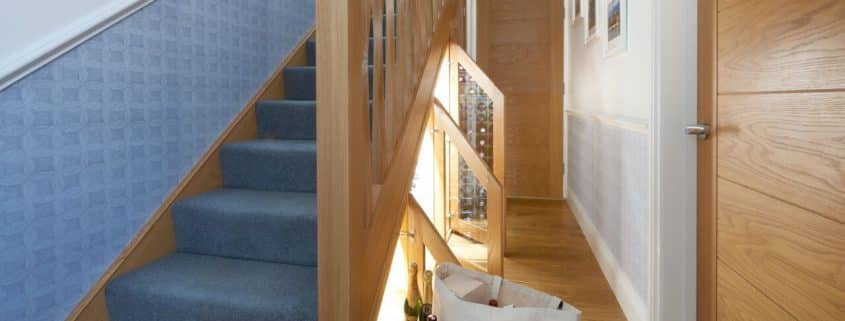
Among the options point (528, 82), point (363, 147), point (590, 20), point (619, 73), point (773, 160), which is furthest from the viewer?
point (528, 82)

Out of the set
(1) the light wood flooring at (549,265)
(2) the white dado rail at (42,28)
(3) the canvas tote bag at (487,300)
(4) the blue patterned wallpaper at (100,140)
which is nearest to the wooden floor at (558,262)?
(1) the light wood flooring at (549,265)

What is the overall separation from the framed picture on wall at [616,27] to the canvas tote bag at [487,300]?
4.47ft

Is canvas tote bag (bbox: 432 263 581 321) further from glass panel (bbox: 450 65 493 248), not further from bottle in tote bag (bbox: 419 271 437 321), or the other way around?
glass panel (bbox: 450 65 493 248)

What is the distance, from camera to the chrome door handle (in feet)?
5.31

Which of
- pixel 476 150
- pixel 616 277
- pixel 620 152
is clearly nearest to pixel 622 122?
pixel 620 152

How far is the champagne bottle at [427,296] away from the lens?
194cm

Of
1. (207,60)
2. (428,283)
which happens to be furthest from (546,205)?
(207,60)

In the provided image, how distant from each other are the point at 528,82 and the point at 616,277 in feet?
9.37

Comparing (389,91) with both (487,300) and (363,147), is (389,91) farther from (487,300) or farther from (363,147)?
(487,300)

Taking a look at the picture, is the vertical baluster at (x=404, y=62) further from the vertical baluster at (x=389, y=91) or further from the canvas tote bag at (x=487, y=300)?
the canvas tote bag at (x=487, y=300)

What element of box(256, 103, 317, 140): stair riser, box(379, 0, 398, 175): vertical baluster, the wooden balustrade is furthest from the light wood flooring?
box(256, 103, 317, 140): stair riser

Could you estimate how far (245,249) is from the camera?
1.84 metres

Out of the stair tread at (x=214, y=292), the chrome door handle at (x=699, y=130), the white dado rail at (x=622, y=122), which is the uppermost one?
the white dado rail at (x=622, y=122)

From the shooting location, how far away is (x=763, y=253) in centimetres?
125
